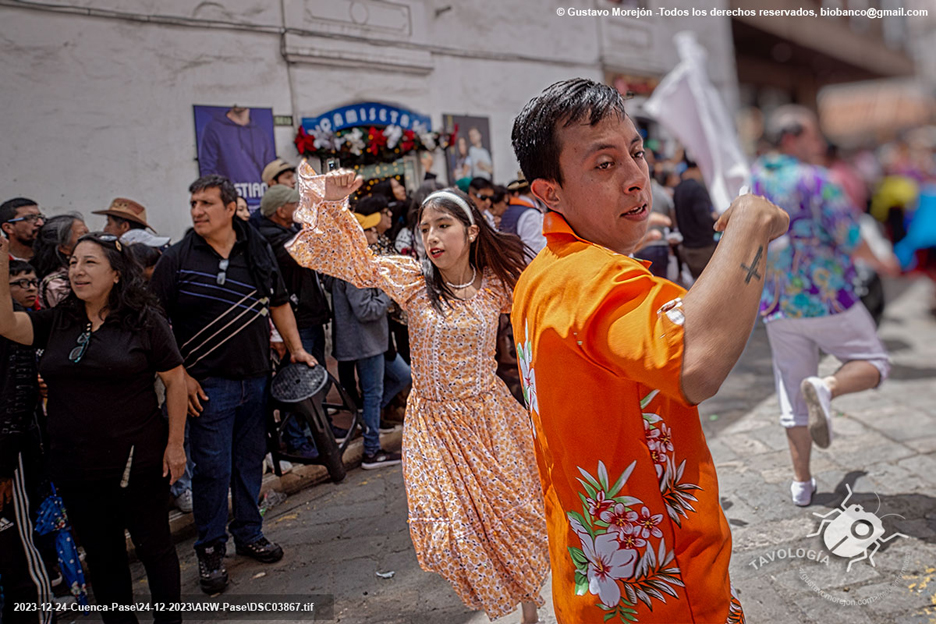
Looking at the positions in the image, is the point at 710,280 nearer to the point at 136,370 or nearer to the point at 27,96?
the point at 136,370

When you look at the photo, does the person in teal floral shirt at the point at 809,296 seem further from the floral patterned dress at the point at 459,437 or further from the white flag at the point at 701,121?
the white flag at the point at 701,121

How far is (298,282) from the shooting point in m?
4.54

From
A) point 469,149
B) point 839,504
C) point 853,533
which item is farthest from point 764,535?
point 469,149

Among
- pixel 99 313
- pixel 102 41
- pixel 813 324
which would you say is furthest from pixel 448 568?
pixel 102 41

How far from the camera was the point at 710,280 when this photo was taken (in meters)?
1.14

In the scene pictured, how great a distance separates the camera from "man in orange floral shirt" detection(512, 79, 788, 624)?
1.30 m

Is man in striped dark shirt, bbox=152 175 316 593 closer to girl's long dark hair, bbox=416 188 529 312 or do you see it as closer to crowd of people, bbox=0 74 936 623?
crowd of people, bbox=0 74 936 623

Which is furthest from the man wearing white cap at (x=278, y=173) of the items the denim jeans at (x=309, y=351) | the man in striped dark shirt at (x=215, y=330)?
the man in striped dark shirt at (x=215, y=330)

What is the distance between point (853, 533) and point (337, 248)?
2887 mm

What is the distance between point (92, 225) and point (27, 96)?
820mm

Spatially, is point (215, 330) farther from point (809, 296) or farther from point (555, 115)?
point (809, 296)

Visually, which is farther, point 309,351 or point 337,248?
point 309,351

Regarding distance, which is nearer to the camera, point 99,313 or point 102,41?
point 99,313

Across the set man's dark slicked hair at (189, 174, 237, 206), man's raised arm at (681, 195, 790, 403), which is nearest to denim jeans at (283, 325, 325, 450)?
man's dark slicked hair at (189, 174, 237, 206)
